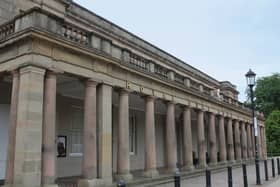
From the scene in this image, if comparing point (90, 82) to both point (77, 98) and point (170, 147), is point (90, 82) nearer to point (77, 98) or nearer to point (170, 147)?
point (77, 98)

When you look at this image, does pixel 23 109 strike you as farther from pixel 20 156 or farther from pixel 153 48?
pixel 153 48

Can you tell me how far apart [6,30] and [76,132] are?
7.52 meters

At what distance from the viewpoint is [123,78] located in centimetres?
1315

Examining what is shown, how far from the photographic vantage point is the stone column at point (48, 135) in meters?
9.28

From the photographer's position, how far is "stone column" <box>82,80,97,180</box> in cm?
1096

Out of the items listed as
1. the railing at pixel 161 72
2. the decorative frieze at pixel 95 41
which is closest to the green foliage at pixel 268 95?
the railing at pixel 161 72

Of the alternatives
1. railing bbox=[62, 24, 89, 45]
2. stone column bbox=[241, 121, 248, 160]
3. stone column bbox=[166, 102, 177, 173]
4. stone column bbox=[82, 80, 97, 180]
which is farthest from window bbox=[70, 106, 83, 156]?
stone column bbox=[241, 121, 248, 160]

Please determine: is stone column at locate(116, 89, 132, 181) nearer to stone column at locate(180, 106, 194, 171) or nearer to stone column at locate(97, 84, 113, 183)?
stone column at locate(97, 84, 113, 183)

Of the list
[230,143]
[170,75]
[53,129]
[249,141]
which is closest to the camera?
[53,129]

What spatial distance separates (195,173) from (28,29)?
12154 mm

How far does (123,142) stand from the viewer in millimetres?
12945

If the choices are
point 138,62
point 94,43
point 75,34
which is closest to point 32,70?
point 75,34

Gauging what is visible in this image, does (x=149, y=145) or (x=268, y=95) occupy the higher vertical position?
(x=268, y=95)

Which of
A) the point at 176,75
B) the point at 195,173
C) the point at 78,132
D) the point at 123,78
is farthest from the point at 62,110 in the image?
the point at 195,173
